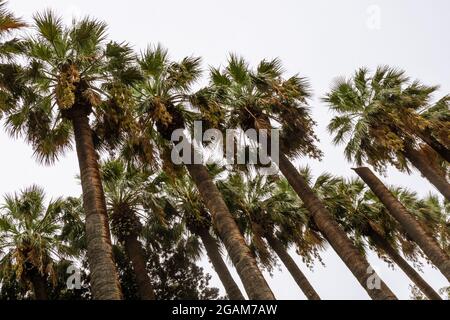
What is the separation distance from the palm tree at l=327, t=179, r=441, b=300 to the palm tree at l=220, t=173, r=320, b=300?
2.10 meters

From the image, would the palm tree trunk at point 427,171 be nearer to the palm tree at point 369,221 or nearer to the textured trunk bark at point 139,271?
the palm tree at point 369,221

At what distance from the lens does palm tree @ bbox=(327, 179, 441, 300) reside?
1689 centimetres

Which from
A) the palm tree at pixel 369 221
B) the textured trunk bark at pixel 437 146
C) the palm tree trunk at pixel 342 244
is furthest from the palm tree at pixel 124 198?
the textured trunk bark at pixel 437 146

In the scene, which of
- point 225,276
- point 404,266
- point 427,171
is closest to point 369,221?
point 404,266

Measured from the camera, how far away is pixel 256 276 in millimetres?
7734

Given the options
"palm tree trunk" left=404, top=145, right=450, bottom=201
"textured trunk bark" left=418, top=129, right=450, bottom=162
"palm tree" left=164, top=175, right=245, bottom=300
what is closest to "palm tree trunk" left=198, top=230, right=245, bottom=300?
"palm tree" left=164, top=175, right=245, bottom=300

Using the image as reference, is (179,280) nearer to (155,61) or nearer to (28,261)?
(28,261)

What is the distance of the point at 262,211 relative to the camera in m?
16.8

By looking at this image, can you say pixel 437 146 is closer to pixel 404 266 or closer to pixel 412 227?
pixel 412 227

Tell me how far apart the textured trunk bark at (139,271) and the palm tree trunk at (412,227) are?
331 inches

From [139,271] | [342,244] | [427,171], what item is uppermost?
[139,271]

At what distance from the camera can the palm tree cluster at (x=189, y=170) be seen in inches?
381

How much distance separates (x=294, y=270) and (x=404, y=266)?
16.5 feet
